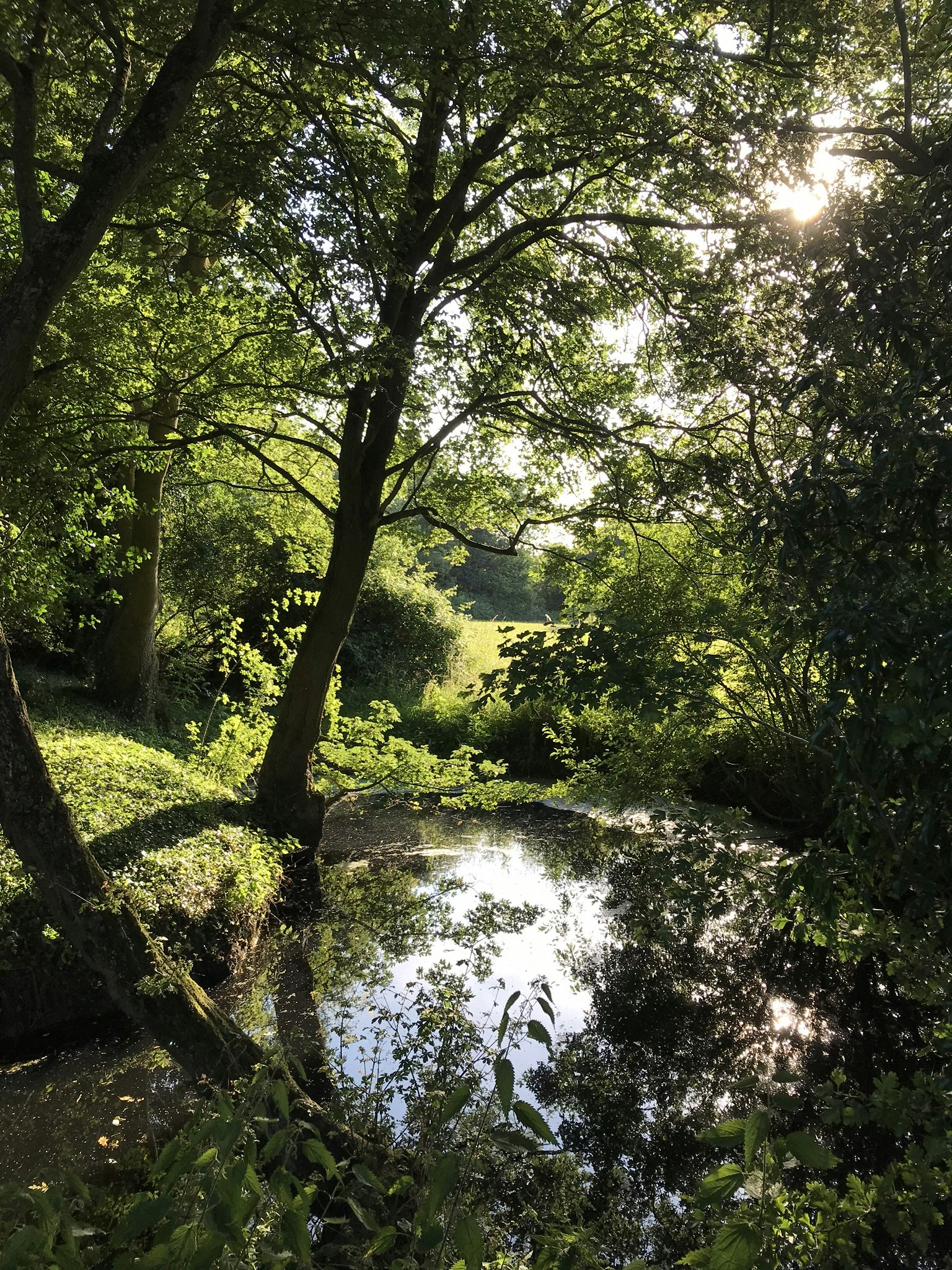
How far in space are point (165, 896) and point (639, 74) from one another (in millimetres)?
6601

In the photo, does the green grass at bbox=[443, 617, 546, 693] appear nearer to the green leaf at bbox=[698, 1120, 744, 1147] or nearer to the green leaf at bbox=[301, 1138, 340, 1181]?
the green leaf at bbox=[301, 1138, 340, 1181]

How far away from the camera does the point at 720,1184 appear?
60.9 inches

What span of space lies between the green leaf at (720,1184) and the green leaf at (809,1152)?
0.11 metres

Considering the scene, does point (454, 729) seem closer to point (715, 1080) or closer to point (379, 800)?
point (379, 800)

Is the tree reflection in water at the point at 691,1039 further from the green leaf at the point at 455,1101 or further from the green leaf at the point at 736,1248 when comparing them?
the green leaf at the point at 736,1248

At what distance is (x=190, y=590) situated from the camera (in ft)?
53.1

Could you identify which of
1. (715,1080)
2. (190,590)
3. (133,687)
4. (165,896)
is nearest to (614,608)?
(715,1080)

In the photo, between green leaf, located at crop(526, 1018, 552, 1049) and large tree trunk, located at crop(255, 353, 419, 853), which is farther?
large tree trunk, located at crop(255, 353, 419, 853)

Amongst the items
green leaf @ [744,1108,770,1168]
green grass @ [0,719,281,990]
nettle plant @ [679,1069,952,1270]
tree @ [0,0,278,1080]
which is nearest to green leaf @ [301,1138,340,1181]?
nettle plant @ [679,1069,952,1270]

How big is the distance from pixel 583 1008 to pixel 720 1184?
527 cm

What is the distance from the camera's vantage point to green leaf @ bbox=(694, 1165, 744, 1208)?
60.3 inches

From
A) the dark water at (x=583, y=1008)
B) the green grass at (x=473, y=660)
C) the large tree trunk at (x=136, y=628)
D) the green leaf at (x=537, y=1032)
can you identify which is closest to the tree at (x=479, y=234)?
the dark water at (x=583, y=1008)

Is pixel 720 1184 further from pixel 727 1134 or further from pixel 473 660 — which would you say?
pixel 473 660

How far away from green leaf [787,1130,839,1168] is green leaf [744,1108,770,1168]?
1.8 inches
